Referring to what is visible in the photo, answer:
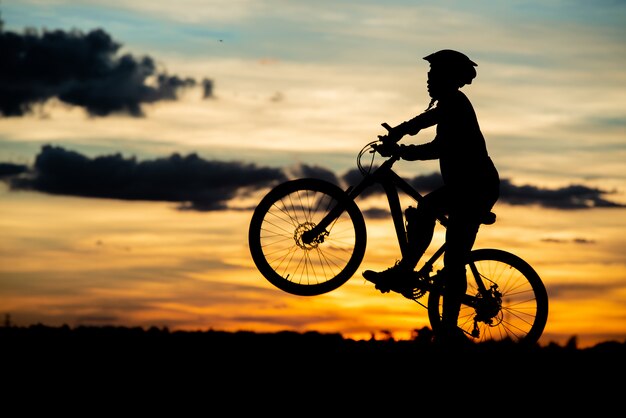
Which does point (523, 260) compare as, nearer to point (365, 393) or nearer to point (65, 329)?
point (365, 393)

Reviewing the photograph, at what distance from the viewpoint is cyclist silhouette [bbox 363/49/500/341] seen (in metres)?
10.0

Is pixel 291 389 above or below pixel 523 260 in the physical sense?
below

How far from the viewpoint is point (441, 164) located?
10172 mm

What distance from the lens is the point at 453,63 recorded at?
396 inches

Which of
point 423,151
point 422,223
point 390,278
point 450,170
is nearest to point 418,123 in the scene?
point 423,151

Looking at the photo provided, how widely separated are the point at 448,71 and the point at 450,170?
1.10 metres

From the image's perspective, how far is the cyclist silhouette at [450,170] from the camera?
1004 centimetres

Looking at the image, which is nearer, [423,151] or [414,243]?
[423,151]

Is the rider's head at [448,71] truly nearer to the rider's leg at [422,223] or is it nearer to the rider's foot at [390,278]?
the rider's leg at [422,223]

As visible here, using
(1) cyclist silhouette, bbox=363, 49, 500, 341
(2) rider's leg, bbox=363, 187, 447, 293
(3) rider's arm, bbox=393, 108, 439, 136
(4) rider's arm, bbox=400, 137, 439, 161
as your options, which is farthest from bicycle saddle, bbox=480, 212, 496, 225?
(3) rider's arm, bbox=393, 108, 439, 136

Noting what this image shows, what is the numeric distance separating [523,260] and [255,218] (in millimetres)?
3591

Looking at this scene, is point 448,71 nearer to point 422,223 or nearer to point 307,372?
point 422,223

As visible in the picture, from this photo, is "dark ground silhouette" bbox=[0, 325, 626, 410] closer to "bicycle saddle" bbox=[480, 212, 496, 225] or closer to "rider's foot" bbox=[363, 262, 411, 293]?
"rider's foot" bbox=[363, 262, 411, 293]

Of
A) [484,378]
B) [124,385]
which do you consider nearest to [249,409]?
[124,385]
